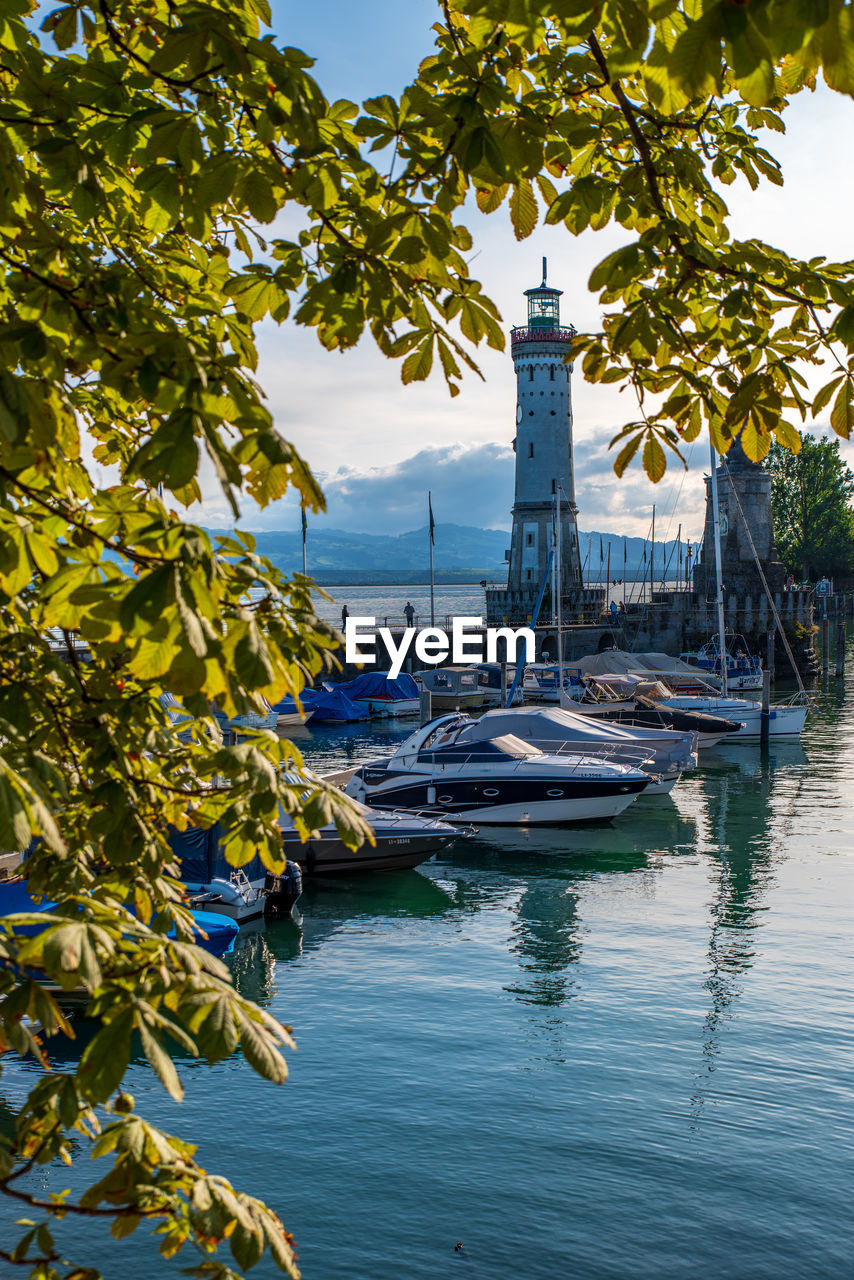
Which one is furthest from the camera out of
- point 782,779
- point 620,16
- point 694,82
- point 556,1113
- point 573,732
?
point 782,779

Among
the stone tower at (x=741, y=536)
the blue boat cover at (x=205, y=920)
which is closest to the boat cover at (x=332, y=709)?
the blue boat cover at (x=205, y=920)

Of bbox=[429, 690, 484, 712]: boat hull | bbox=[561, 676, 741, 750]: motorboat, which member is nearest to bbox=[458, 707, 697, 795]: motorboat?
bbox=[561, 676, 741, 750]: motorboat

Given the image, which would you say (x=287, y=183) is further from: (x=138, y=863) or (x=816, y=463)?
(x=816, y=463)

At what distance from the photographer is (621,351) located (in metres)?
4.22

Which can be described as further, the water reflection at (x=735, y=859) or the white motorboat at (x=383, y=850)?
the white motorboat at (x=383, y=850)

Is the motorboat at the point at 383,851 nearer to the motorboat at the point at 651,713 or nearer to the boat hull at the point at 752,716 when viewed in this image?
the motorboat at the point at 651,713

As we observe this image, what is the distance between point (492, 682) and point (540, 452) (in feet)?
90.5

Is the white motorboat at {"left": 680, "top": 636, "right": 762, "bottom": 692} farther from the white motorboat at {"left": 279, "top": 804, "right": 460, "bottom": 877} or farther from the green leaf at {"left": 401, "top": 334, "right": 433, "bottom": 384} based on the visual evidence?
the green leaf at {"left": 401, "top": 334, "right": 433, "bottom": 384}

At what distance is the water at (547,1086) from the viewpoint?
10.1 m

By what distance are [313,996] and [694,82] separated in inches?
626

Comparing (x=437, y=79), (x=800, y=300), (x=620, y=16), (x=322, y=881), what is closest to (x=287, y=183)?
(x=437, y=79)

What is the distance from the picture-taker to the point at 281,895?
2088 centimetres

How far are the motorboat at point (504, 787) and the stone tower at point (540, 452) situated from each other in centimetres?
5288

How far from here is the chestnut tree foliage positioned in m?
2.84
